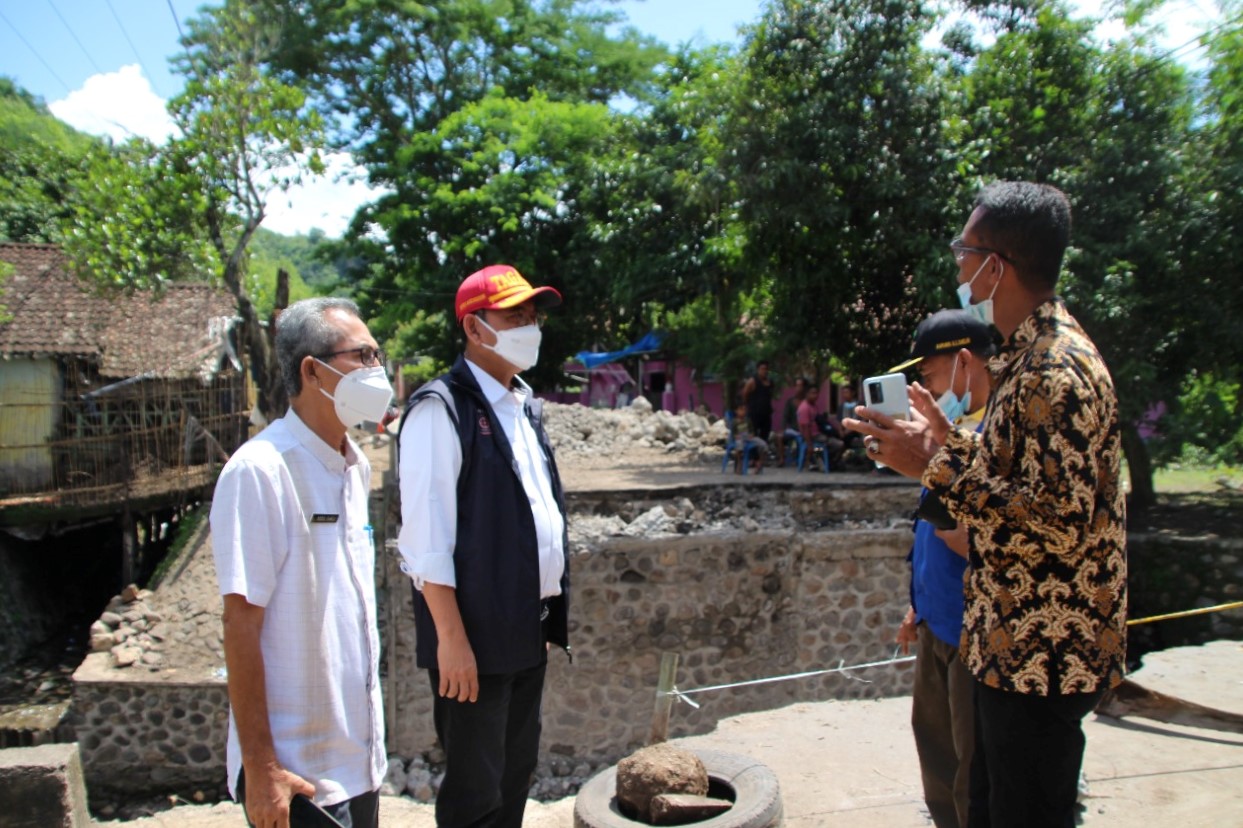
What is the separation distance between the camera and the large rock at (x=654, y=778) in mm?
3580

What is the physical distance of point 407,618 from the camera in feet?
27.9

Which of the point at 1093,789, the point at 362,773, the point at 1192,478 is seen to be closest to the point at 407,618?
the point at 1093,789

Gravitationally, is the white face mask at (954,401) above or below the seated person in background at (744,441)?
above

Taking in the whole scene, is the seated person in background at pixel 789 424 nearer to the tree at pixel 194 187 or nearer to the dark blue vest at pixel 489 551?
the tree at pixel 194 187

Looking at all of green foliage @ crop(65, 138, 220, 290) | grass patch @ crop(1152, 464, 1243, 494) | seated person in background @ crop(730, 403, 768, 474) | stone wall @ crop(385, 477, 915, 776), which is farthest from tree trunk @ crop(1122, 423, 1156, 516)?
green foliage @ crop(65, 138, 220, 290)

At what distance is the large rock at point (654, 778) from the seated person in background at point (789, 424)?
10022 millimetres

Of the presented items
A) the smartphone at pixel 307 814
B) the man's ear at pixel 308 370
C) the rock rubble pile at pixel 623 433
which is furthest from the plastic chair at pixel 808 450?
the smartphone at pixel 307 814

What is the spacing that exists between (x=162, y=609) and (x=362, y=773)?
11055 mm

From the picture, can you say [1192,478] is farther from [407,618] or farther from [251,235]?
[251,235]

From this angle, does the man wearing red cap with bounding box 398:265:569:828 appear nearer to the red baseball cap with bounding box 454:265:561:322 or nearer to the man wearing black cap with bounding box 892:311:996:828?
the red baseball cap with bounding box 454:265:561:322

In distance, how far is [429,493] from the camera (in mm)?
2467

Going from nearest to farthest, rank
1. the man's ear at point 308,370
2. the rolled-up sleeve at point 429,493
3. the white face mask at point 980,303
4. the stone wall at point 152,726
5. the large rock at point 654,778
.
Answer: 1. the white face mask at point 980,303
2. the man's ear at point 308,370
3. the rolled-up sleeve at point 429,493
4. the large rock at point 654,778
5. the stone wall at point 152,726

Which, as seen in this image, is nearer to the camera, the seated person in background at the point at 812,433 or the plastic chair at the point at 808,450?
the plastic chair at the point at 808,450

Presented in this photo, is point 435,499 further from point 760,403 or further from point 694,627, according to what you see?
point 760,403
